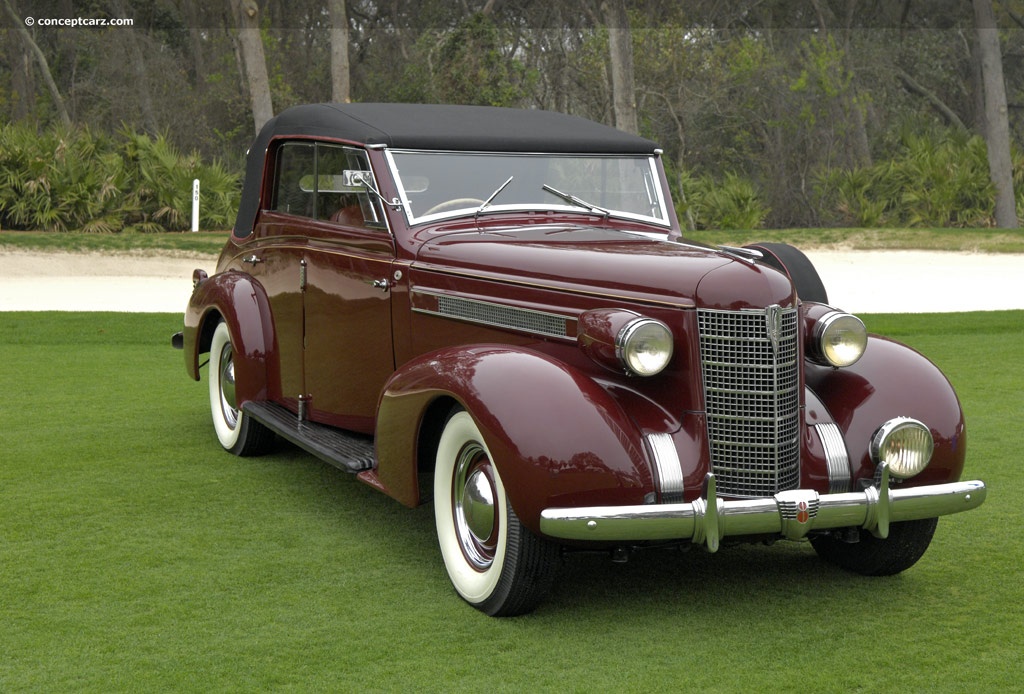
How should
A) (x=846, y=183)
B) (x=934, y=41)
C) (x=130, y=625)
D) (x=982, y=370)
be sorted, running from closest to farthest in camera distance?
1. (x=130, y=625)
2. (x=982, y=370)
3. (x=846, y=183)
4. (x=934, y=41)

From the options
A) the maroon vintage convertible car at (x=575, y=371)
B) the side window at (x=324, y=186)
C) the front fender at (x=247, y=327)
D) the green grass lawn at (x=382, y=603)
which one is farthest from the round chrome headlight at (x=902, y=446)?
the front fender at (x=247, y=327)

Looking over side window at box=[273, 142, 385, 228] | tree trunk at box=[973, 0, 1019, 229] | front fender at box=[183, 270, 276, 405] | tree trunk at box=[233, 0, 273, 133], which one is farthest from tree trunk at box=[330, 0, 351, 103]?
side window at box=[273, 142, 385, 228]

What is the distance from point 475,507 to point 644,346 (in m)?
0.85

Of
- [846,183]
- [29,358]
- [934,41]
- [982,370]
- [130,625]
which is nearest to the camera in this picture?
[130,625]

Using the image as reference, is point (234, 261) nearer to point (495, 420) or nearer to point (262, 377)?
point (262, 377)

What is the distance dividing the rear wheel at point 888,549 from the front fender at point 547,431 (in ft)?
3.26

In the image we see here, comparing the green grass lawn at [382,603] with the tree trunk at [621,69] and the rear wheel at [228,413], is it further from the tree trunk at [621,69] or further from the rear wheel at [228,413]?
the tree trunk at [621,69]

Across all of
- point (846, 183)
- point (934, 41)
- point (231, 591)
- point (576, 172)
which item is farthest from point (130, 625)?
point (934, 41)

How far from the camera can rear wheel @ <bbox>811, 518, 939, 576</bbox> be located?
14.6 ft

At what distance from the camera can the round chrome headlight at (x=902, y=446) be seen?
4.18m

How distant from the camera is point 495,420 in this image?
158 inches

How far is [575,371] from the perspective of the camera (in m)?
4.16

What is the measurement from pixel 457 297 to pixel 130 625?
69.7 inches

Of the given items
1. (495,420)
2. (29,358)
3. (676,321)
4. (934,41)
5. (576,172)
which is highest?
(934,41)
